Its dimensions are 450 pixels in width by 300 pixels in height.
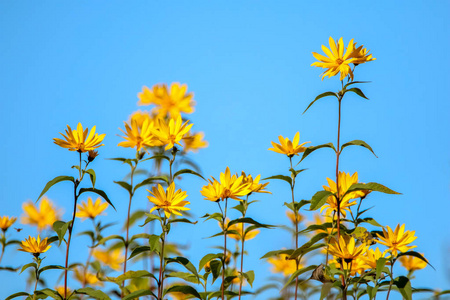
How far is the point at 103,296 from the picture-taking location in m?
2.31

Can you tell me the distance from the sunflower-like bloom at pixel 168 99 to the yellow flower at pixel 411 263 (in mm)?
1981

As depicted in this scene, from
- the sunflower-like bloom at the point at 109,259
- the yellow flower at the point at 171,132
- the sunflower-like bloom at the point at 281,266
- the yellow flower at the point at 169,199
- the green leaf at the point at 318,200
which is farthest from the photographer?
the sunflower-like bloom at the point at 109,259

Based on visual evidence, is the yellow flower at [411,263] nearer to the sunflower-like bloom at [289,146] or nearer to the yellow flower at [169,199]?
the sunflower-like bloom at [289,146]

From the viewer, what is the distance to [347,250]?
2262 mm

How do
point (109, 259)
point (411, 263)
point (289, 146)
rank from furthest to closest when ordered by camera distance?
point (109, 259), point (411, 263), point (289, 146)

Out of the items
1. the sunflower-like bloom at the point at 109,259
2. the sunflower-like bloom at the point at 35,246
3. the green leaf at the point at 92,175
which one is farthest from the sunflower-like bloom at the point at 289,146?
the sunflower-like bloom at the point at 109,259

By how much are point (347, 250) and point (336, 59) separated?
95 cm

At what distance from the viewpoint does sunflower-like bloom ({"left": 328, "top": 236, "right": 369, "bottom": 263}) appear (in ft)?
7.32

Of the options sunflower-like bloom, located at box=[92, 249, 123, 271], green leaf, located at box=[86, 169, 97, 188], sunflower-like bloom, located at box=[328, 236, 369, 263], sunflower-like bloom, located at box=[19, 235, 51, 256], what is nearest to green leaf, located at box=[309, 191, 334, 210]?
sunflower-like bloom, located at box=[328, 236, 369, 263]

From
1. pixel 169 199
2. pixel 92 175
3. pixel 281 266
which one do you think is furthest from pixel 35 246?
pixel 281 266

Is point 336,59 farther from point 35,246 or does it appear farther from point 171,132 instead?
point 35,246

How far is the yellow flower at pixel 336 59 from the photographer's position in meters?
2.43

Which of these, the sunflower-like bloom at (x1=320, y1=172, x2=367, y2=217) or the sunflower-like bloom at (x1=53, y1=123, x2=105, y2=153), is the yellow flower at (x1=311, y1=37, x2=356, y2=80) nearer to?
the sunflower-like bloom at (x1=320, y1=172, x2=367, y2=217)

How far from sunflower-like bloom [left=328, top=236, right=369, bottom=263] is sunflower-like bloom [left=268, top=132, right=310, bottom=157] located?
0.73m
